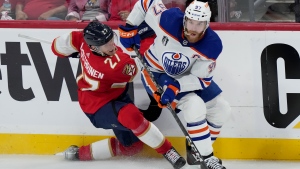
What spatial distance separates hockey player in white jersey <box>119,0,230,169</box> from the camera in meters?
4.50

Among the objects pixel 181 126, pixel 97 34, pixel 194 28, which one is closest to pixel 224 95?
pixel 181 126

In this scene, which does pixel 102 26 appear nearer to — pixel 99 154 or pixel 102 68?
pixel 102 68

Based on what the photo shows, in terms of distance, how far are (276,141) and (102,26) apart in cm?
128

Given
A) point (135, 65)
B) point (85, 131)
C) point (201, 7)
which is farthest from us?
point (85, 131)

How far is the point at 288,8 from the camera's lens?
5.02 m

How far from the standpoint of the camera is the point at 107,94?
4.81 metres

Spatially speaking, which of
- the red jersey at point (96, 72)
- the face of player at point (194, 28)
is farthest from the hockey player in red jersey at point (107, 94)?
the face of player at point (194, 28)

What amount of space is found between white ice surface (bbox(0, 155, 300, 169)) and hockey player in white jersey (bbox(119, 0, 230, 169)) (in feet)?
0.75

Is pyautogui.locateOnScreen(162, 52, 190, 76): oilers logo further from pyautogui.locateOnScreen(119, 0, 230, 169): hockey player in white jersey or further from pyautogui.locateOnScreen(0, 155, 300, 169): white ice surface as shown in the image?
pyautogui.locateOnScreen(0, 155, 300, 169): white ice surface

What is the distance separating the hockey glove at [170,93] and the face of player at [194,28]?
0.28 m

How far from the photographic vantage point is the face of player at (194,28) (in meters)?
4.42

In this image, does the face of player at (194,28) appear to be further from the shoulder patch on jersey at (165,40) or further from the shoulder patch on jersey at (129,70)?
the shoulder patch on jersey at (129,70)

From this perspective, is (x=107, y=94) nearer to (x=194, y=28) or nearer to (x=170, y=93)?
(x=170, y=93)

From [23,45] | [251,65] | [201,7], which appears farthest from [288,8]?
[23,45]
